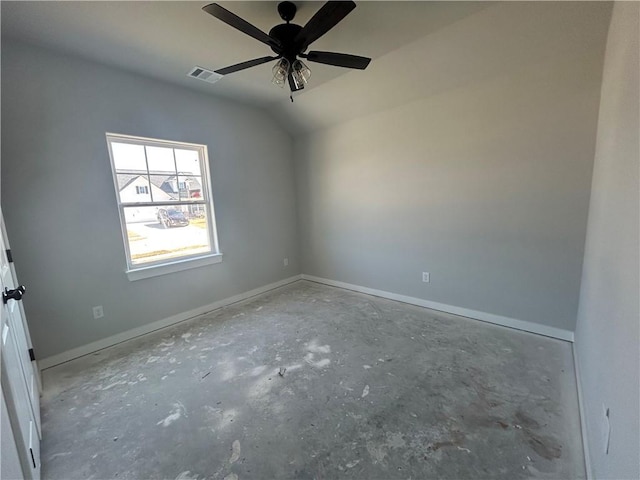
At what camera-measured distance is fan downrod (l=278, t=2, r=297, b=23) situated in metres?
1.84

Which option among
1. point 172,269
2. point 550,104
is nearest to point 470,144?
point 550,104

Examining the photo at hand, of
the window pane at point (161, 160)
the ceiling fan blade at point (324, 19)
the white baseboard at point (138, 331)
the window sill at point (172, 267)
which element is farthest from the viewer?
the window pane at point (161, 160)

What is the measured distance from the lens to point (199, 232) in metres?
3.55

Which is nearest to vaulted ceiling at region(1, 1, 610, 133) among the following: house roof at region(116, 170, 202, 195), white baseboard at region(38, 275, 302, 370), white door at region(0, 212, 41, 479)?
house roof at region(116, 170, 202, 195)

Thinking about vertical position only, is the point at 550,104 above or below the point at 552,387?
above

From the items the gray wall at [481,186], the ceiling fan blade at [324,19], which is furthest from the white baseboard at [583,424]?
the ceiling fan blade at [324,19]

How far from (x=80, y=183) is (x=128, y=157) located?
51cm

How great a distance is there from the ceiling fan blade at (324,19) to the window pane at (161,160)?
210 cm

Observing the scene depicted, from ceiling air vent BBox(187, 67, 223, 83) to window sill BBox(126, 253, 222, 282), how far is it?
6.56ft

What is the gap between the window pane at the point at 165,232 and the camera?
2961 mm

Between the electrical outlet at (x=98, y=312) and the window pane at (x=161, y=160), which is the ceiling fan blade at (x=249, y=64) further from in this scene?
the electrical outlet at (x=98, y=312)

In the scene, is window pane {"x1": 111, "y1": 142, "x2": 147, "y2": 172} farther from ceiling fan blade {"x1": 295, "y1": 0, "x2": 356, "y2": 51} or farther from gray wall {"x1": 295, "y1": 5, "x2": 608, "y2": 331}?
gray wall {"x1": 295, "y1": 5, "x2": 608, "y2": 331}

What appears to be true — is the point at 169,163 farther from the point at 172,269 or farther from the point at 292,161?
the point at 292,161

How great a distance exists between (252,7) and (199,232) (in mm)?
2467
